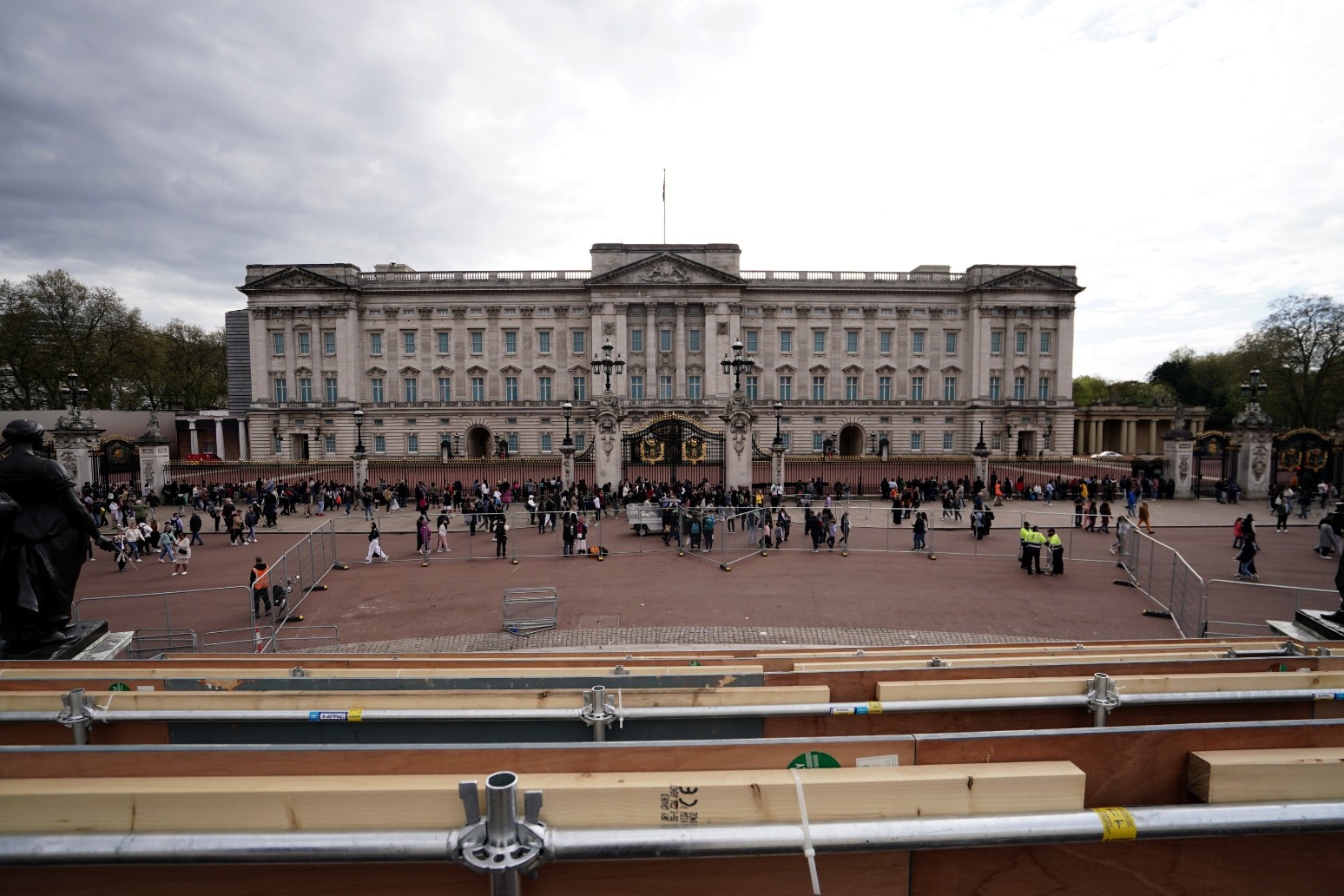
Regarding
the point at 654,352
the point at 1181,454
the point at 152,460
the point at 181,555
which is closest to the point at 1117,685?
the point at 181,555

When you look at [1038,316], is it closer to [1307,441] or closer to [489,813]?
[1307,441]

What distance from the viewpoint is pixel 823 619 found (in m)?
13.3

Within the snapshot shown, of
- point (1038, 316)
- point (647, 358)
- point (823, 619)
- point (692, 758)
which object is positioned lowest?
point (823, 619)

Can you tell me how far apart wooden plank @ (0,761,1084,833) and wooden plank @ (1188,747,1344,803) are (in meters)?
0.58

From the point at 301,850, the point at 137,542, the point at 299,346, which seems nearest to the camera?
the point at 301,850

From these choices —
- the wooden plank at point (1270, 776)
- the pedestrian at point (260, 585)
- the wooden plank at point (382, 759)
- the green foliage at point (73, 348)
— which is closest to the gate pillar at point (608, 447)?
the pedestrian at point (260, 585)

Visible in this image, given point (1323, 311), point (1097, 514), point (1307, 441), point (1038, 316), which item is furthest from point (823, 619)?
point (1323, 311)

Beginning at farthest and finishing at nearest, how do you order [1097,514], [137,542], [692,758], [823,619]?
[1097,514], [137,542], [823,619], [692,758]

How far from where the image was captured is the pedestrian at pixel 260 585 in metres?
12.5

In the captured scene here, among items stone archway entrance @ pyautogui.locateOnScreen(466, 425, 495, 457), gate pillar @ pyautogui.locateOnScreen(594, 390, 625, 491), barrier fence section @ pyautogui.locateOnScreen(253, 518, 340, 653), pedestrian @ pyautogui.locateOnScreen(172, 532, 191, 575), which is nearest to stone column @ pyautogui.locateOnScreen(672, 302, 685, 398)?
stone archway entrance @ pyautogui.locateOnScreen(466, 425, 495, 457)

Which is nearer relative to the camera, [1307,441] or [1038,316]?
[1307,441]

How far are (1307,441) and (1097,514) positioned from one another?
1993cm

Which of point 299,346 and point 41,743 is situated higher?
point 299,346

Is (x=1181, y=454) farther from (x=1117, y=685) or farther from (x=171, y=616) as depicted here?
(x=171, y=616)
